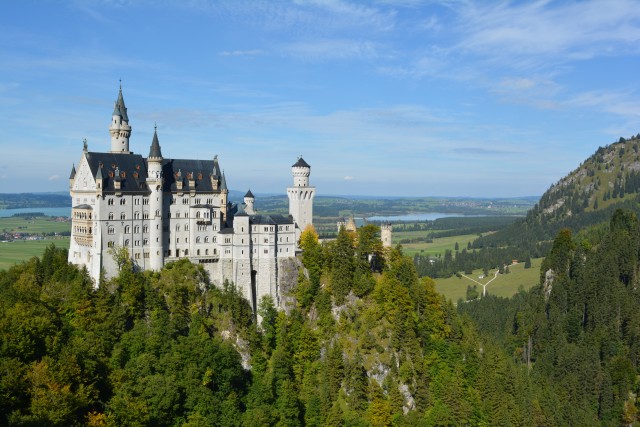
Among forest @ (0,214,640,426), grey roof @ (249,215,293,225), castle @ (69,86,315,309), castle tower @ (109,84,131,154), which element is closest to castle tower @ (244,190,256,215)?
castle @ (69,86,315,309)

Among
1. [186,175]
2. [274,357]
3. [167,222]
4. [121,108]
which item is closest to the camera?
[274,357]

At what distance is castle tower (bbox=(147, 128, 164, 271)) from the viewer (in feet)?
281

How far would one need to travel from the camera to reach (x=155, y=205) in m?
86.1

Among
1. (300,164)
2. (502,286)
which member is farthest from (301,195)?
(502,286)

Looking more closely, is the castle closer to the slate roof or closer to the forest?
the slate roof

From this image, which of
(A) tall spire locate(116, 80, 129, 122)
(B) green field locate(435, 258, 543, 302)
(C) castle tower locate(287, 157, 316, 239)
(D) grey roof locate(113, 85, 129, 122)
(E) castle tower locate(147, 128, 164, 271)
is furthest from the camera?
(B) green field locate(435, 258, 543, 302)

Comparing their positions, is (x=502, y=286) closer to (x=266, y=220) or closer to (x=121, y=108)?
(x=266, y=220)

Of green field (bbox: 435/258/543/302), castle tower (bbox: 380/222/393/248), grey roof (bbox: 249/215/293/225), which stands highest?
grey roof (bbox: 249/215/293/225)

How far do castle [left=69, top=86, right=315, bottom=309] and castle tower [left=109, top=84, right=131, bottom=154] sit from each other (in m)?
0.14

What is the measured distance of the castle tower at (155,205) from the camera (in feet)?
281

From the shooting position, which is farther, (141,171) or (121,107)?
(121,107)

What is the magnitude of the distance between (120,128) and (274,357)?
39904mm

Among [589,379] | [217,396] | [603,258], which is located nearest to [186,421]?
[217,396]

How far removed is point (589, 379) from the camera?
11050 centimetres
